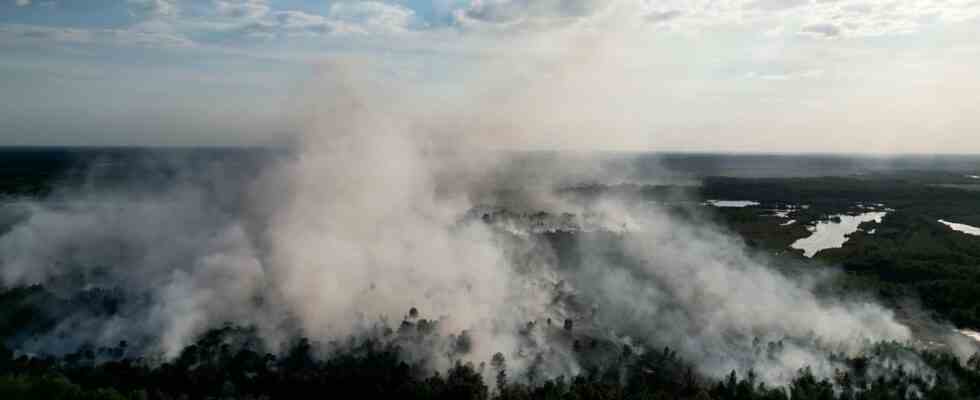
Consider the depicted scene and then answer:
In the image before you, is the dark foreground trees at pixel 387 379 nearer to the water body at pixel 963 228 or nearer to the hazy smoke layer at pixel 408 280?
the hazy smoke layer at pixel 408 280

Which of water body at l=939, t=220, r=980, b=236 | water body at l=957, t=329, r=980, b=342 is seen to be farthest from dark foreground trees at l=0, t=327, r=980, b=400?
water body at l=939, t=220, r=980, b=236

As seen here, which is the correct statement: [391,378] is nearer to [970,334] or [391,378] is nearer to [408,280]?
[408,280]

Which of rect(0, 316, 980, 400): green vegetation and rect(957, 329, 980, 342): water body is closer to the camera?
rect(0, 316, 980, 400): green vegetation

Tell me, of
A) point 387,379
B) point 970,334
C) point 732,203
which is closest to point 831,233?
point 732,203

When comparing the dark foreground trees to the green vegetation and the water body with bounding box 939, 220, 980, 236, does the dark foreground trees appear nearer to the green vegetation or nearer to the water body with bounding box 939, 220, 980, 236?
Result: the green vegetation

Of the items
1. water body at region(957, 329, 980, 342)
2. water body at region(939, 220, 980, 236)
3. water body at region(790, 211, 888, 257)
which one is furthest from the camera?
water body at region(939, 220, 980, 236)

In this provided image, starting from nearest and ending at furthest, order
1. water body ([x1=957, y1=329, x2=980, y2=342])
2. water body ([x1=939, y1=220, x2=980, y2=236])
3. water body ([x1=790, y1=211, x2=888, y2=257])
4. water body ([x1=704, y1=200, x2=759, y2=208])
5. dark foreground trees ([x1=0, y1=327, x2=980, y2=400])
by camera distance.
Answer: dark foreground trees ([x1=0, y1=327, x2=980, y2=400])
water body ([x1=957, y1=329, x2=980, y2=342])
water body ([x1=790, y1=211, x2=888, y2=257])
water body ([x1=939, y1=220, x2=980, y2=236])
water body ([x1=704, y1=200, x2=759, y2=208])

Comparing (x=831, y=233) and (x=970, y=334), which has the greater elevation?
(x=831, y=233)

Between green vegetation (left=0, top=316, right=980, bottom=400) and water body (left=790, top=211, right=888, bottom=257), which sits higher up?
green vegetation (left=0, top=316, right=980, bottom=400)

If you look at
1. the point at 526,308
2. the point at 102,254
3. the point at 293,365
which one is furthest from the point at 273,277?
the point at 102,254
